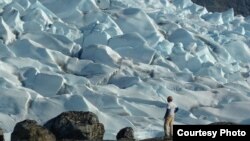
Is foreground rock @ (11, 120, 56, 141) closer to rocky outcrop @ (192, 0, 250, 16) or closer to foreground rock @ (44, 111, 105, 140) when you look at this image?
foreground rock @ (44, 111, 105, 140)

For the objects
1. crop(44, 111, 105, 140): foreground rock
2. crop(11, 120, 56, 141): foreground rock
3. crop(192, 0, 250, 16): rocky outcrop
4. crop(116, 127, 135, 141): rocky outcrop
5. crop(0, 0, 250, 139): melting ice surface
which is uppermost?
crop(11, 120, 56, 141): foreground rock

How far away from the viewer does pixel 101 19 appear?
2350cm

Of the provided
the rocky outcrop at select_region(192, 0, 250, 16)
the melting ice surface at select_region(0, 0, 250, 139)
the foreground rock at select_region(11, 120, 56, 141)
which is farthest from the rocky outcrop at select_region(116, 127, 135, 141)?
the rocky outcrop at select_region(192, 0, 250, 16)

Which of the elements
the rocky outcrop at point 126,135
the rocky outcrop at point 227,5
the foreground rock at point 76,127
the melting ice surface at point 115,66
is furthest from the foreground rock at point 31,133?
the rocky outcrop at point 227,5

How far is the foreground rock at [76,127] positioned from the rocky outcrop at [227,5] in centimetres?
4146

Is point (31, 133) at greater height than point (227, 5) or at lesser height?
greater

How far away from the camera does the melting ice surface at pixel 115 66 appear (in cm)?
1652

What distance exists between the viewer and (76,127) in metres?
11.6

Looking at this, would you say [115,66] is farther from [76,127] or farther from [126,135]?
[76,127]

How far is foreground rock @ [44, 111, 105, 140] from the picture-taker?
11.6 metres

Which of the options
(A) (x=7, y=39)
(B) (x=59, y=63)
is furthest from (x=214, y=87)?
(A) (x=7, y=39)

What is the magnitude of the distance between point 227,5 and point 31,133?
45.0 metres

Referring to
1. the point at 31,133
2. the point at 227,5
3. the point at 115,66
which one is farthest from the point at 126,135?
the point at 227,5

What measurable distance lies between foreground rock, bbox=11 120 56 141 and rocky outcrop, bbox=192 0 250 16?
4230 cm
